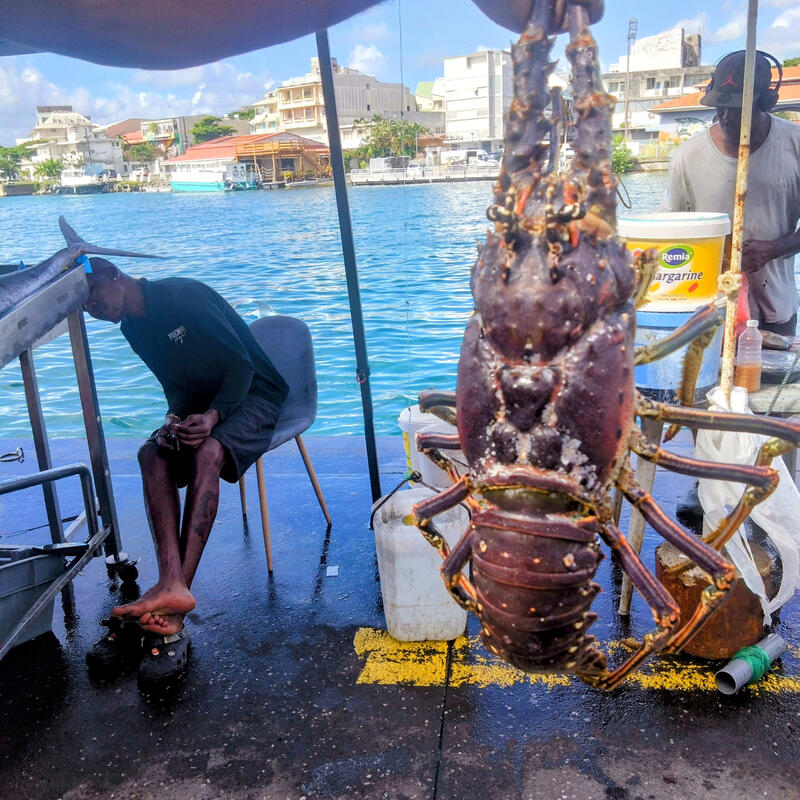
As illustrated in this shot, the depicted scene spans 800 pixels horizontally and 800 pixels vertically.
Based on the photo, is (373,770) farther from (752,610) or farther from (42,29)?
(42,29)

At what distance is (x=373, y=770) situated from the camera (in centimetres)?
243

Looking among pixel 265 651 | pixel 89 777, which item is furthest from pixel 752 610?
pixel 89 777

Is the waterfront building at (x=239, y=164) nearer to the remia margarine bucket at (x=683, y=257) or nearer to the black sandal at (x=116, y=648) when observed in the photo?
the black sandal at (x=116, y=648)

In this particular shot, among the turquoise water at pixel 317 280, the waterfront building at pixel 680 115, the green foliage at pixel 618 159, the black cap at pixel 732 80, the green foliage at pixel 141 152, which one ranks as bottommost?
the turquoise water at pixel 317 280

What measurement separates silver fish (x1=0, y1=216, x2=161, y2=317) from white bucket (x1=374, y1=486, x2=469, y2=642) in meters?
1.90

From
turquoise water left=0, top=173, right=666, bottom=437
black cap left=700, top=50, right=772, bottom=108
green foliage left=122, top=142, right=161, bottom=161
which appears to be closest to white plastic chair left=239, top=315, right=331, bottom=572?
turquoise water left=0, top=173, right=666, bottom=437

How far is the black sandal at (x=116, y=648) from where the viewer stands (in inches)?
123

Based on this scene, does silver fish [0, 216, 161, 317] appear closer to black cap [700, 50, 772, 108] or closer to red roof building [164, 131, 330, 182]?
black cap [700, 50, 772, 108]

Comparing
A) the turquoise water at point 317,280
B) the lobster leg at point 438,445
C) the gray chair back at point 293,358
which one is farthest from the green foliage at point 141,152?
the lobster leg at point 438,445

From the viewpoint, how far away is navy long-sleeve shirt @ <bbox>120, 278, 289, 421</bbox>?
3.72 m

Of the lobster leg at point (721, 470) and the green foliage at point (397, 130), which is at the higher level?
the green foliage at point (397, 130)

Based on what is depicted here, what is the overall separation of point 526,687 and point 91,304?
2.94 meters

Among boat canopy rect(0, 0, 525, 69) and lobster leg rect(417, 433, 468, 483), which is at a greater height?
boat canopy rect(0, 0, 525, 69)

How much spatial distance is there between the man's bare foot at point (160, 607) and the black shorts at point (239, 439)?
62cm
